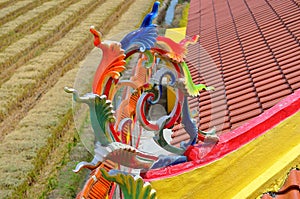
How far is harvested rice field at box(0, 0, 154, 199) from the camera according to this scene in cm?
900

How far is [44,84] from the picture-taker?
566 inches

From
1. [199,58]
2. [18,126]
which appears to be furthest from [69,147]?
[199,58]

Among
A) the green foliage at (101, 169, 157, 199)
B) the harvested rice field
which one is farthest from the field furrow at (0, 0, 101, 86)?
the green foliage at (101, 169, 157, 199)

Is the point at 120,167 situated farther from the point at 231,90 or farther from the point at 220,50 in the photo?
the point at 220,50

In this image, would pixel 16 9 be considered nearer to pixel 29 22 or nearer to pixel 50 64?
pixel 29 22

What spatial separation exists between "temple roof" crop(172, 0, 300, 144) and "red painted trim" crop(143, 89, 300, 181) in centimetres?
44

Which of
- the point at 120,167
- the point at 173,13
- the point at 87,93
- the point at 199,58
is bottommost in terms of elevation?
the point at 173,13

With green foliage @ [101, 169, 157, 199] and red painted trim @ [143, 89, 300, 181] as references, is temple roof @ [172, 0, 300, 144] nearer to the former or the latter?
red painted trim @ [143, 89, 300, 181]

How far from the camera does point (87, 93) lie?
126 inches

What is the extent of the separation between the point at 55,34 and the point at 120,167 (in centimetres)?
1701

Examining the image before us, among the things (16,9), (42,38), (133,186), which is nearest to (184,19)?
(42,38)

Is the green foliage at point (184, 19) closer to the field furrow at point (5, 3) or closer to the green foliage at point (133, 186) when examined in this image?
the field furrow at point (5, 3)

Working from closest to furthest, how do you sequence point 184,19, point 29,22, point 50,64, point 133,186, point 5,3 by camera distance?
point 133,186 < point 50,64 < point 184,19 < point 29,22 < point 5,3

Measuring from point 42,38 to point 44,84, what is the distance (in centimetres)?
515
